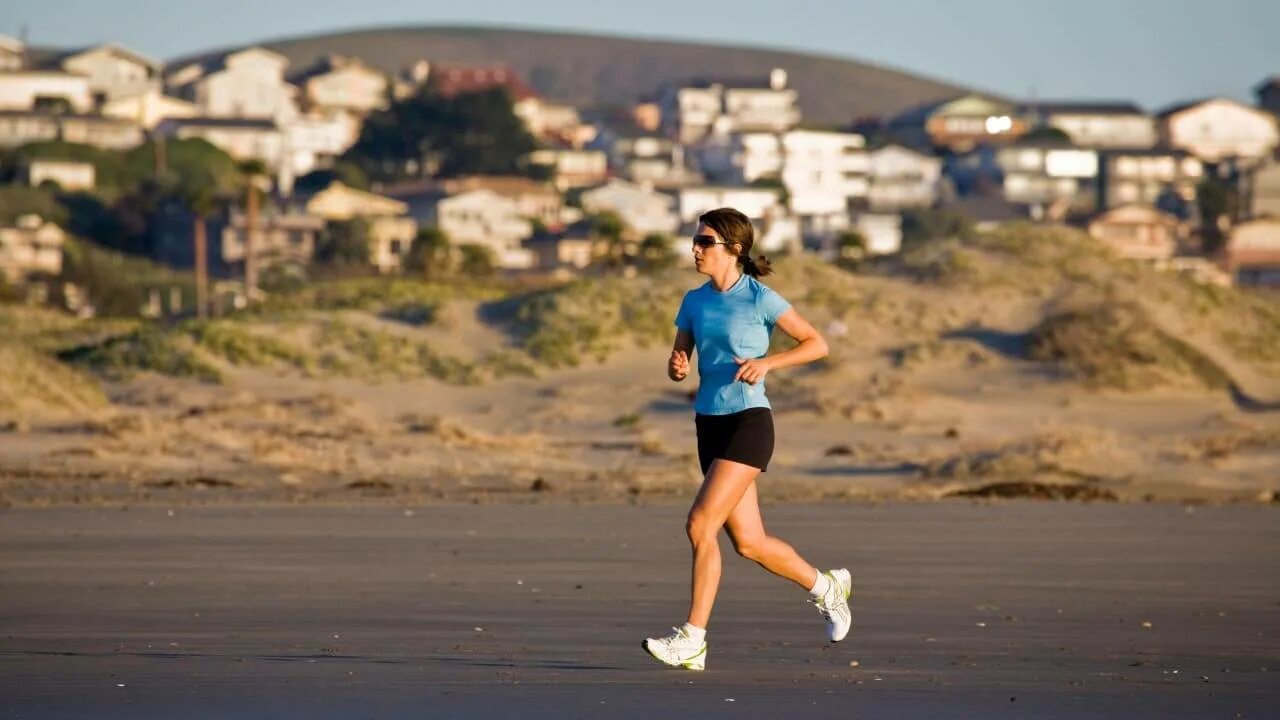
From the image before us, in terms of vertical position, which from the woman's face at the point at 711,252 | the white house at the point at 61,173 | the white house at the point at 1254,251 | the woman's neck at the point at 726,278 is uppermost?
the woman's face at the point at 711,252

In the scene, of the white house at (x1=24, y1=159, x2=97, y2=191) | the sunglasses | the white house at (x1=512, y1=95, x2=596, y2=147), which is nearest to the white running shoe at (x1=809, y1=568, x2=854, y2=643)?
the sunglasses

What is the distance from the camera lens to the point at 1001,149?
14612 centimetres

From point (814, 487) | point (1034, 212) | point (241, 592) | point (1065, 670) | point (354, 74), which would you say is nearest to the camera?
point (1065, 670)

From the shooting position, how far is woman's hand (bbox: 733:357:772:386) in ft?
28.7

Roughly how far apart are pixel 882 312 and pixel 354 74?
144565mm

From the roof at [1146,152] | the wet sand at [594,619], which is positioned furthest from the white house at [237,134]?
the wet sand at [594,619]

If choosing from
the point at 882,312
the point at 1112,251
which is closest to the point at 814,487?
the point at 882,312

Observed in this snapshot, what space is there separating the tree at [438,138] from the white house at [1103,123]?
42.5 metres

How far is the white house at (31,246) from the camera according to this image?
96.8 metres

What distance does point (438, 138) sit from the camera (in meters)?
139

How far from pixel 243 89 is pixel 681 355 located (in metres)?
162

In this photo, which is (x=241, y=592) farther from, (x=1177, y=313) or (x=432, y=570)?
(x=1177, y=313)

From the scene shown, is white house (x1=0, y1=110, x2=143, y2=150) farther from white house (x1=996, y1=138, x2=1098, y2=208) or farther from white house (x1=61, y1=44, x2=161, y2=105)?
white house (x1=996, y1=138, x2=1098, y2=208)

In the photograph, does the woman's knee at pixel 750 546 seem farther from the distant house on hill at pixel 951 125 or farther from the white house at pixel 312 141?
the distant house on hill at pixel 951 125
